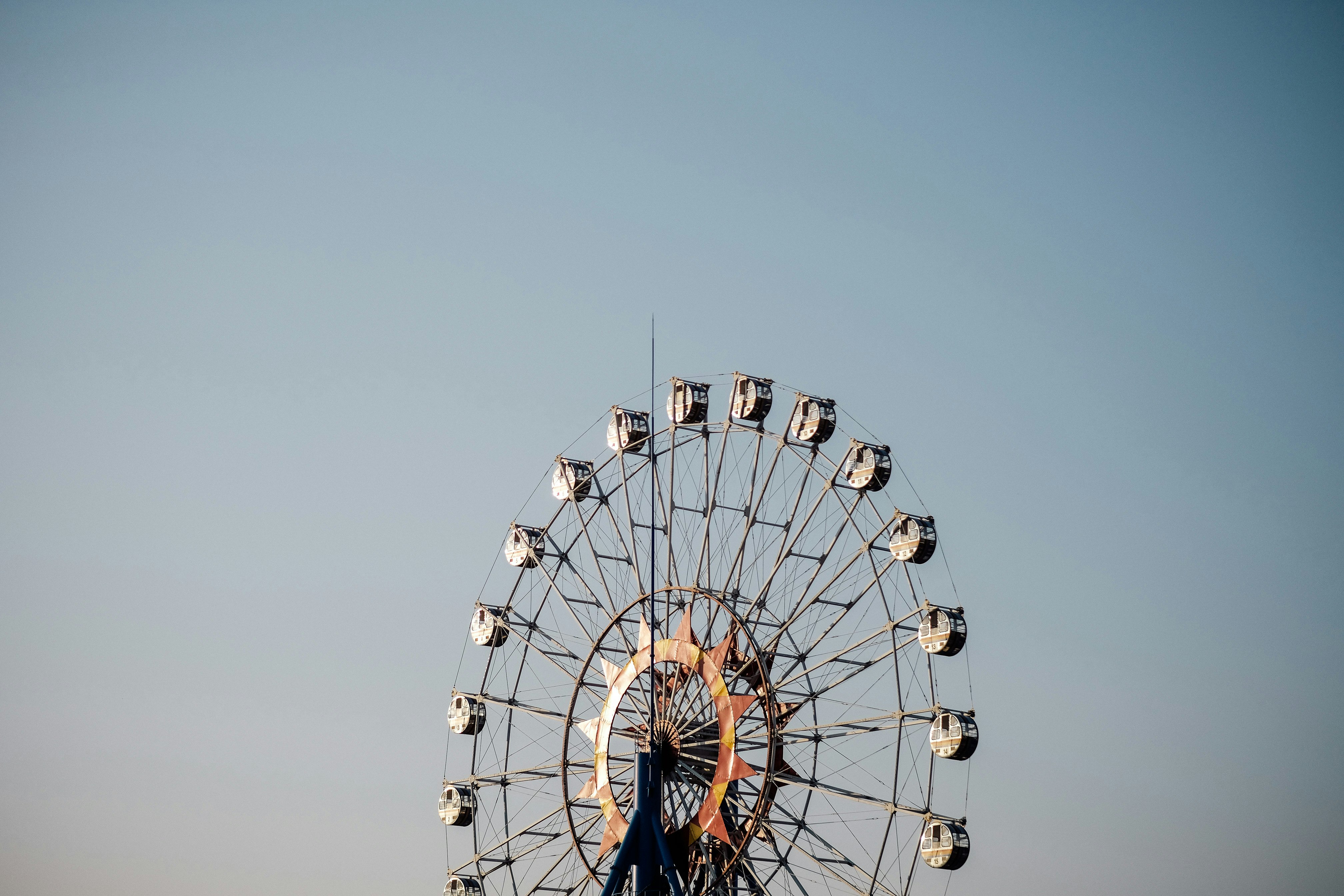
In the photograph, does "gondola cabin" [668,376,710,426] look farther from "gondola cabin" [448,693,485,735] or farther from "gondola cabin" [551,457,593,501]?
"gondola cabin" [448,693,485,735]

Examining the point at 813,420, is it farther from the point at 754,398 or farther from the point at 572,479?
the point at 572,479

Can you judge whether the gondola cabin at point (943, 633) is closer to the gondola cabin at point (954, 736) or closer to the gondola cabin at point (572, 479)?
the gondola cabin at point (954, 736)

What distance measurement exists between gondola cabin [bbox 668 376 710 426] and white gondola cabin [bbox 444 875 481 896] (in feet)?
39.4

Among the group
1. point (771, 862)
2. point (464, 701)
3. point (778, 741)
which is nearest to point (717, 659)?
point (778, 741)

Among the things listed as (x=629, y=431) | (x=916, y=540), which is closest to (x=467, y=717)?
(x=629, y=431)

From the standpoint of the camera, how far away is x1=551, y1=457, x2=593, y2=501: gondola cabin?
131 feet

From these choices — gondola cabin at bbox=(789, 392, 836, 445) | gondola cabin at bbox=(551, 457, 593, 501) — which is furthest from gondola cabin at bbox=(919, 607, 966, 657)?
gondola cabin at bbox=(551, 457, 593, 501)

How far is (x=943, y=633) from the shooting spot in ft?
107

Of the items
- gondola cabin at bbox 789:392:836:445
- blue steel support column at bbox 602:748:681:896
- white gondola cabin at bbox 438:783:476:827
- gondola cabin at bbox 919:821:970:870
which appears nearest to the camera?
gondola cabin at bbox 919:821:970:870

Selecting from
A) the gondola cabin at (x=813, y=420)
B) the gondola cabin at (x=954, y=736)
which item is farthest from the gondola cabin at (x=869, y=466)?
the gondola cabin at (x=954, y=736)

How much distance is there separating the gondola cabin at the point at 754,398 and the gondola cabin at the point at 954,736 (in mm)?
8401

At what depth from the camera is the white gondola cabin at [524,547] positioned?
4047 cm

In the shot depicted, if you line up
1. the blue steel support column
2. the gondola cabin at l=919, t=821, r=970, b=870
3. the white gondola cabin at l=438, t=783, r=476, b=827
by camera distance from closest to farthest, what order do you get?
the gondola cabin at l=919, t=821, r=970, b=870 → the blue steel support column → the white gondola cabin at l=438, t=783, r=476, b=827

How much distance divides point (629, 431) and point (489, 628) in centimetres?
616
